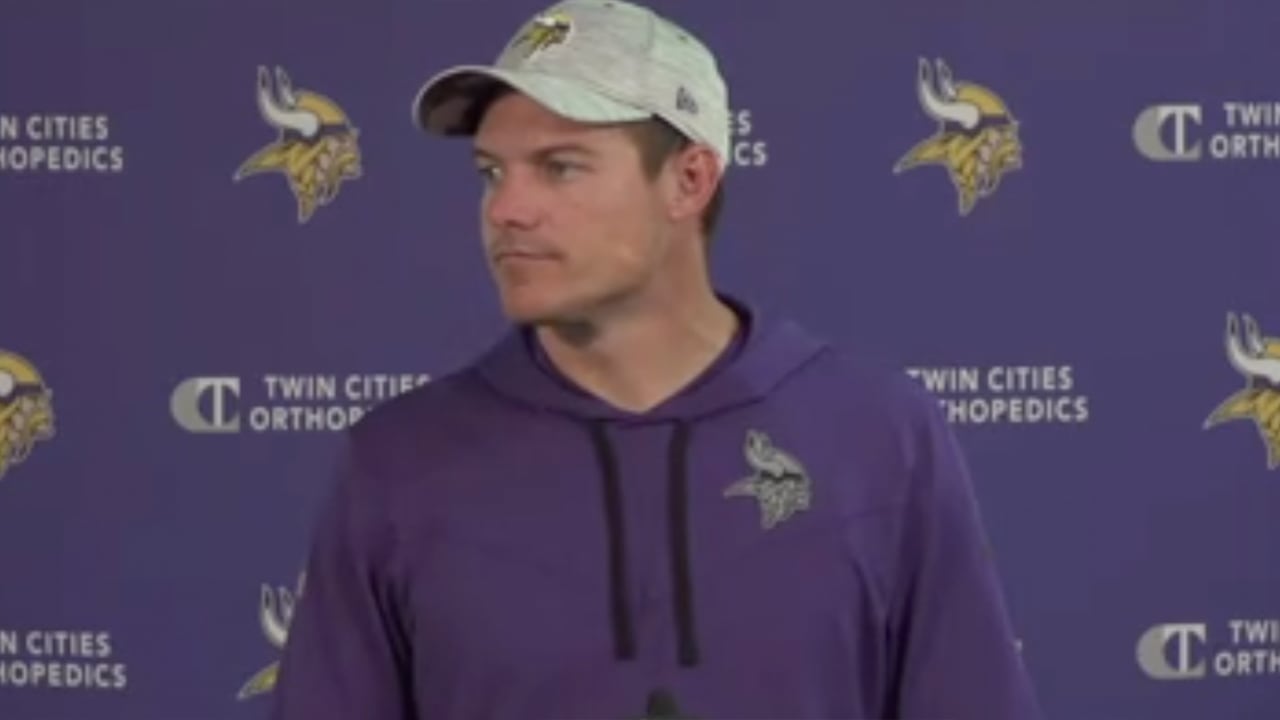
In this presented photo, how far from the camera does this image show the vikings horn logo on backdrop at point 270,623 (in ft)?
9.93

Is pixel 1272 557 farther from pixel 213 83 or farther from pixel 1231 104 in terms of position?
pixel 213 83

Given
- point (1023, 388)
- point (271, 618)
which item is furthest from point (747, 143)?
point (271, 618)

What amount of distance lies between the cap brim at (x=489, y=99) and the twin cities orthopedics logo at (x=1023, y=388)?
55.1 inches

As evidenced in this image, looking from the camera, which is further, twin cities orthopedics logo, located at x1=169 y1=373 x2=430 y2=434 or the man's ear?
twin cities orthopedics logo, located at x1=169 y1=373 x2=430 y2=434

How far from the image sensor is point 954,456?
1.72m

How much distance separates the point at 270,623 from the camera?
3.03 m

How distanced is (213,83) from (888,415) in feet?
4.89

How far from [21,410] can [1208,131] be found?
1.46 meters

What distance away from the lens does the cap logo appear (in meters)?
1.64

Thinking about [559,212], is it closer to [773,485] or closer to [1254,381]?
[773,485]

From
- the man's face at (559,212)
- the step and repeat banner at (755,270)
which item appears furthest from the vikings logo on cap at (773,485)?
the step and repeat banner at (755,270)

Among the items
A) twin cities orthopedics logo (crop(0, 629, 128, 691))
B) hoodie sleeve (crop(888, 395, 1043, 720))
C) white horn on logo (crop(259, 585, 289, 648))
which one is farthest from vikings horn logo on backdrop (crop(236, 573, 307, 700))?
hoodie sleeve (crop(888, 395, 1043, 720))

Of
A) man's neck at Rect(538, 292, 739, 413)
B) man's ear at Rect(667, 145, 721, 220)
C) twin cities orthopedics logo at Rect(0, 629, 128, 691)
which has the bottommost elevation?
twin cities orthopedics logo at Rect(0, 629, 128, 691)

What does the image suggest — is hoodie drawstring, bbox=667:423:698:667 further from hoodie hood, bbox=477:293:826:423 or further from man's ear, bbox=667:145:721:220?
man's ear, bbox=667:145:721:220
